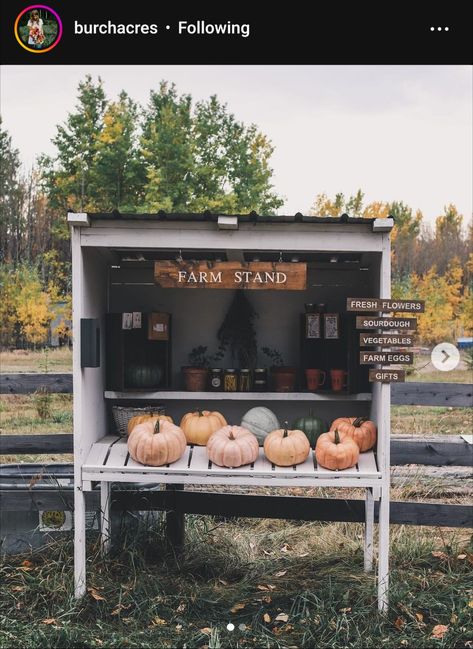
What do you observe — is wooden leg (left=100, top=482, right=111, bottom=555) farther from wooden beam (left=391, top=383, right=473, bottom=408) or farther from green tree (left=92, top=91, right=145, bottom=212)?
green tree (left=92, top=91, right=145, bottom=212)

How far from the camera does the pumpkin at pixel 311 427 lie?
507cm

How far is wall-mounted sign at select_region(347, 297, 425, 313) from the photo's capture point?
4301 millimetres

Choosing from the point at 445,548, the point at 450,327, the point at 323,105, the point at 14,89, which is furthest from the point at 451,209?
the point at 445,548

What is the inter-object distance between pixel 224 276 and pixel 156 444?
1147mm

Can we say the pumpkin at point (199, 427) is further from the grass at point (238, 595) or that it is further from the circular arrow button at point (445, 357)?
the circular arrow button at point (445, 357)

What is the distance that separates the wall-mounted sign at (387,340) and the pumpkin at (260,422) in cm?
105

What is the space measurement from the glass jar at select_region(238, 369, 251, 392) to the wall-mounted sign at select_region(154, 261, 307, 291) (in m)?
1.00

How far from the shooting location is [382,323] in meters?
4.37

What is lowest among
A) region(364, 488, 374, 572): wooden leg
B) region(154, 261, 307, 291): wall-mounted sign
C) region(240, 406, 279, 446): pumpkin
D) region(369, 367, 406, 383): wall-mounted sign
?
region(364, 488, 374, 572): wooden leg

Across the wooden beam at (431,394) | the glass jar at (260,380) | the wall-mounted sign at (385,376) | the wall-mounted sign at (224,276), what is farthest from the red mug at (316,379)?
the wooden beam at (431,394)

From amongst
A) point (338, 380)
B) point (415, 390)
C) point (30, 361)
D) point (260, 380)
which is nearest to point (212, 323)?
point (260, 380)

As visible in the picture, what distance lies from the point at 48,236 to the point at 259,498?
17.4 meters

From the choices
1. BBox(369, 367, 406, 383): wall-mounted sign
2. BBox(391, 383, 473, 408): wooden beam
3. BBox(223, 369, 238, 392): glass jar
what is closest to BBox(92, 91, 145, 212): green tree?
BBox(391, 383, 473, 408): wooden beam
